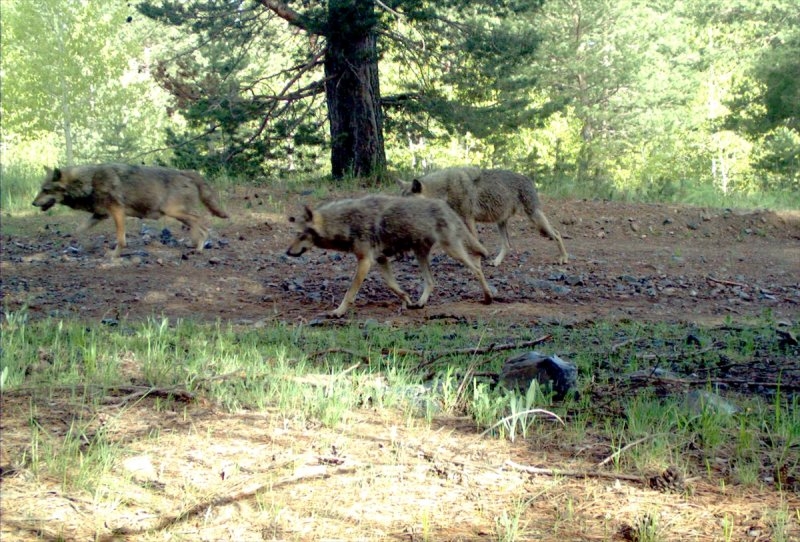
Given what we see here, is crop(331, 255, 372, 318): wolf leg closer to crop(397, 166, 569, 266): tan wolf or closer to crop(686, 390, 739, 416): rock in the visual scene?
crop(397, 166, 569, 266): tan wolf

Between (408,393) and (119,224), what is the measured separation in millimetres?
9130

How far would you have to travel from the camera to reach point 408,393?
485 cm

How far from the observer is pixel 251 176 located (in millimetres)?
18453

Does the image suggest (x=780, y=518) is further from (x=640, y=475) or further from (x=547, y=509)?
(x=547, y=509)

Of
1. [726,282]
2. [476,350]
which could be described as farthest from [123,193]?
[726,282]

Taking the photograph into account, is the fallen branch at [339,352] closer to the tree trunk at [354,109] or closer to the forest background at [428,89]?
the forest background at [428,89]

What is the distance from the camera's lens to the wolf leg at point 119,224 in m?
12.5

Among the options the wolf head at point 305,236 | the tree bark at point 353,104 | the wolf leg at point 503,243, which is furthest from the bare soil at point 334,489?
the tree bark at point 353,104

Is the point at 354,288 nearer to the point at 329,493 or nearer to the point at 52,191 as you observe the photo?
the point at 52,191

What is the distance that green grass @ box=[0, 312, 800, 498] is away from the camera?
12.8 ft

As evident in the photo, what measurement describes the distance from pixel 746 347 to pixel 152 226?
11.7 m

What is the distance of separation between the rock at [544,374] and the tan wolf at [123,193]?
28.9 feet

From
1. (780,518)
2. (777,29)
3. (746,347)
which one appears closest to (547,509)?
(780,518)

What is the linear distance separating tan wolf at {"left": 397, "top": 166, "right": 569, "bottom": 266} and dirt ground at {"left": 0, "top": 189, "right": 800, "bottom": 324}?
1.91 ft
